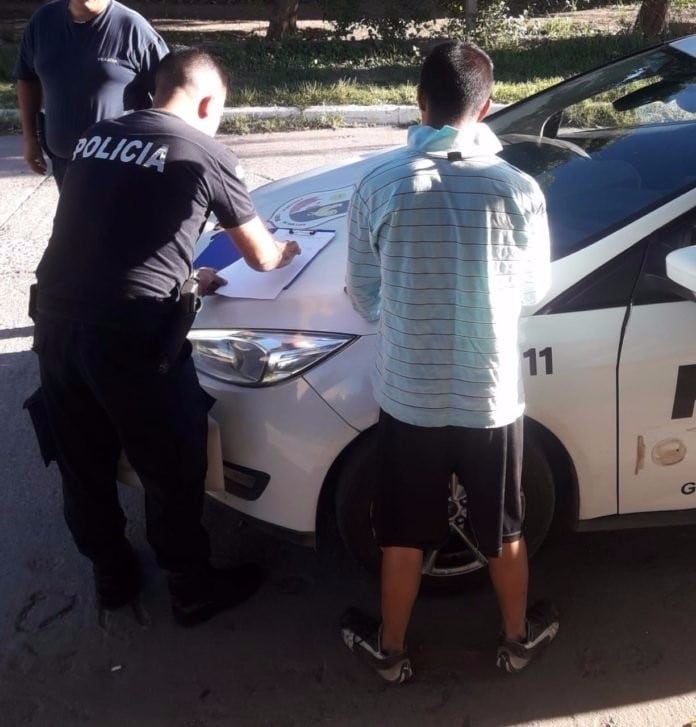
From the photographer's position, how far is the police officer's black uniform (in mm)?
2396

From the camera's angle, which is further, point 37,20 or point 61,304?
point 37,20

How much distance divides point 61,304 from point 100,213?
0.90 ft

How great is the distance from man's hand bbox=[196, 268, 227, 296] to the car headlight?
138 millimetres

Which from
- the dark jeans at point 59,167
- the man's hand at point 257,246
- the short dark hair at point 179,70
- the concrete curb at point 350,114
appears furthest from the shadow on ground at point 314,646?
the concrete curb at point 350,114

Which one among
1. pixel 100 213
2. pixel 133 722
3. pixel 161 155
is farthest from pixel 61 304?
pixel 133 722

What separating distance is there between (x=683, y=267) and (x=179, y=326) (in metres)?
1.35

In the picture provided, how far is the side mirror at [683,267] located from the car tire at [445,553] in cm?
60

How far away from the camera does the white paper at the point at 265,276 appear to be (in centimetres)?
282

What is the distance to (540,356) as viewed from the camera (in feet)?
8.34

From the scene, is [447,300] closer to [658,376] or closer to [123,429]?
[658,376]

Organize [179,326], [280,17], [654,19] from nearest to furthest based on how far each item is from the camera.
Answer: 1. [179,326]
2. [654,19]
3. [280,17]

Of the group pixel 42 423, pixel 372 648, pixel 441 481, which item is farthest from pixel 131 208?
pixel 372 648

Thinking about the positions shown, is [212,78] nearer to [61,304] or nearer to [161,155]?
[161,155]

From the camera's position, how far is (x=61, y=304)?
97.0 inches
